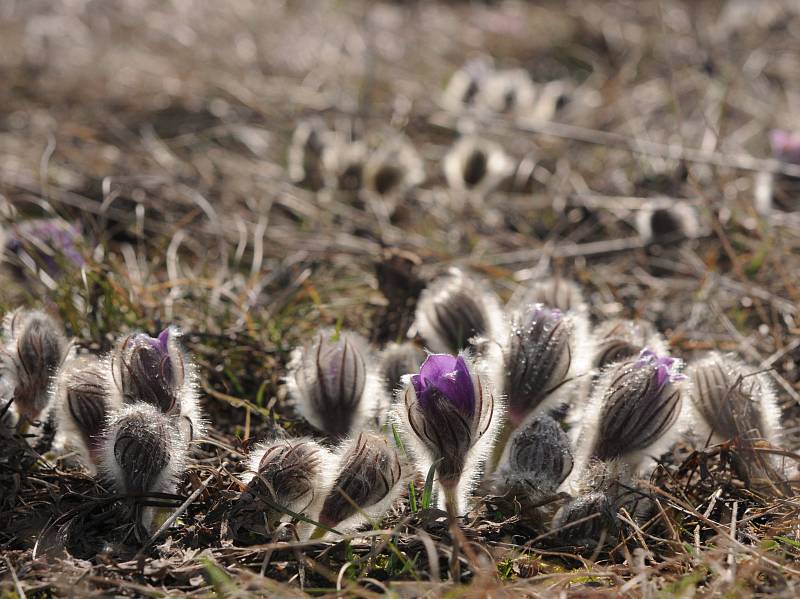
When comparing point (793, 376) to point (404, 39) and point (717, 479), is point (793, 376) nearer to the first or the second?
point (717, 479)

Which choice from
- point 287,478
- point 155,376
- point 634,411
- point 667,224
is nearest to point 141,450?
point 155,376

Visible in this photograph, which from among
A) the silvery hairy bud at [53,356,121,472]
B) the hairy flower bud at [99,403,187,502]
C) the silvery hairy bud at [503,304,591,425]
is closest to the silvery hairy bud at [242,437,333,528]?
the hairy flower bud at [99,403,187,502]

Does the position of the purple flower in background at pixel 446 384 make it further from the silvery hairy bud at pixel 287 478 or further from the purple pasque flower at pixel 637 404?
the purple pasque flower at pixel 637 404

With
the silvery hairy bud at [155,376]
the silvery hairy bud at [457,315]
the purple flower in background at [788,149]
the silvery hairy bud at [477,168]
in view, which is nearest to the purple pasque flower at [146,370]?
the silvery hairy bud at [155,376]

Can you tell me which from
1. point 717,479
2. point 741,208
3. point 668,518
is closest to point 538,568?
point 668,518

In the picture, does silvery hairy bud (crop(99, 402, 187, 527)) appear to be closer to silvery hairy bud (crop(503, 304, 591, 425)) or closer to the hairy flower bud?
the hairy flower bud

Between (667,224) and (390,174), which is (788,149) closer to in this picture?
(667,224)
